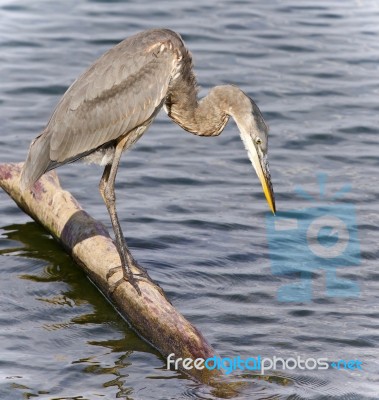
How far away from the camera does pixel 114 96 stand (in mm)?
9141

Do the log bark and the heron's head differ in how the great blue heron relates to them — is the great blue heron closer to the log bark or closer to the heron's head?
the heron's head

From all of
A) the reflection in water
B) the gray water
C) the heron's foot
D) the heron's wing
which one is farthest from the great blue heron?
the gray water

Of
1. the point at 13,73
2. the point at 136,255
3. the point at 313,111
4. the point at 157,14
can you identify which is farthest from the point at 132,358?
the point at 157,14

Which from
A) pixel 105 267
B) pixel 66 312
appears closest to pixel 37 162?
pixel 105 267

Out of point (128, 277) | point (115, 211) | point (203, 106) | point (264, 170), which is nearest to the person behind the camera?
point (128, 277)

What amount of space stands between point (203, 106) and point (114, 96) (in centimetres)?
79

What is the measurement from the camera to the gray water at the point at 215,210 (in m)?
8.05

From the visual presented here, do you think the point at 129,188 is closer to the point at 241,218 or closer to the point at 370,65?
the point at 241,218

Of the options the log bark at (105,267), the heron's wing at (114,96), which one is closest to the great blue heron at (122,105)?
the heron's wing at (114,96)

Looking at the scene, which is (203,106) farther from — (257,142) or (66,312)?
(66,312)

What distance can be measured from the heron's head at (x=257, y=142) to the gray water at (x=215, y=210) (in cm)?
106

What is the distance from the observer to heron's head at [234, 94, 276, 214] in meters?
8.80

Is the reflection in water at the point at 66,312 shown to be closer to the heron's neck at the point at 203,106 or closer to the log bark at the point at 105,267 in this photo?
the log bark at the point at 105,267

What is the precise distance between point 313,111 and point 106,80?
5.46m
